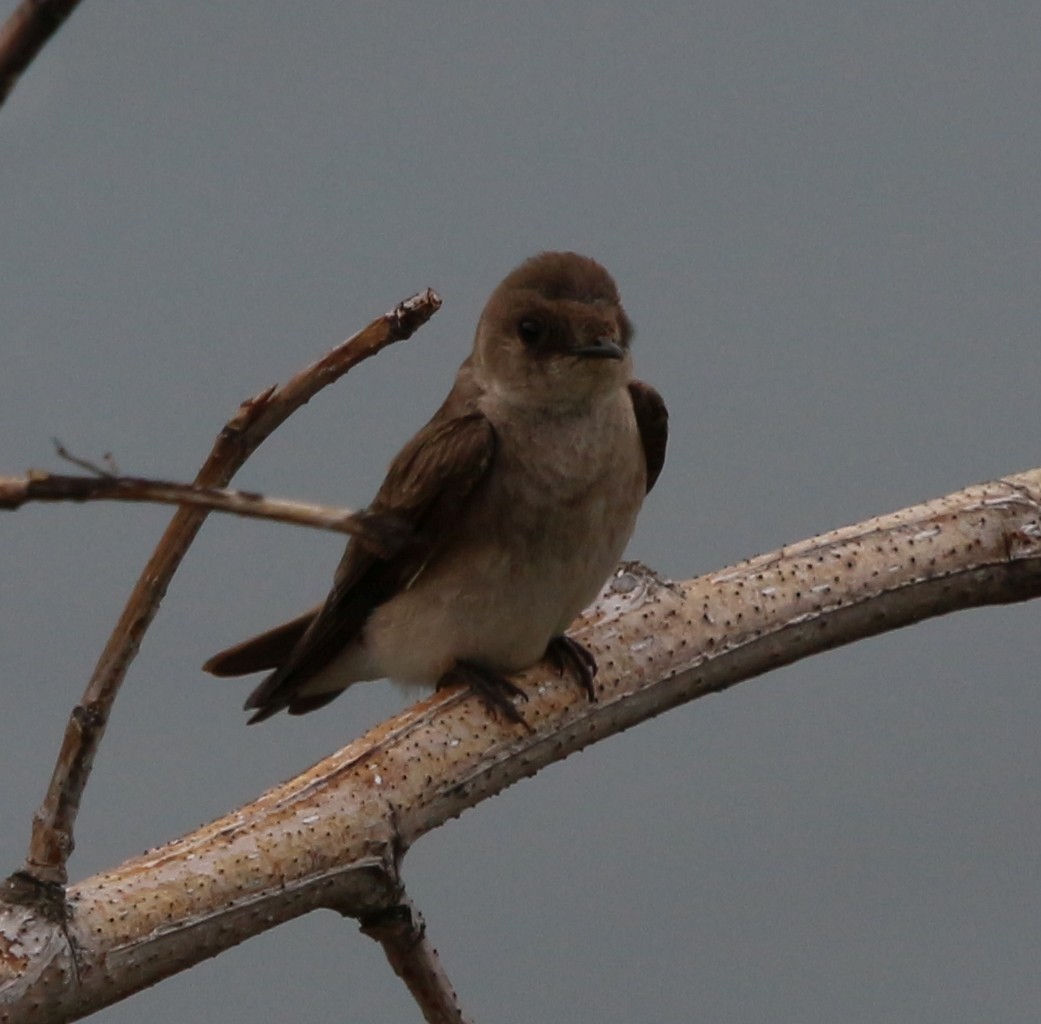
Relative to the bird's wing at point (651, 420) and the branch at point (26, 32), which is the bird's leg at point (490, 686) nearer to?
the bird's wing at point (651, 420)

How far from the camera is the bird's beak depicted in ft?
13.8

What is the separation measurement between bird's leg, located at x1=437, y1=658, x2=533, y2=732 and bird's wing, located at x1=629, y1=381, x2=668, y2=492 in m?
0.71

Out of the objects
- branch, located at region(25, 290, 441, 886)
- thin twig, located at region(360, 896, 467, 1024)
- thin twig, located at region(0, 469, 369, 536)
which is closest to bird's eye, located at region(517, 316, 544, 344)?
branch, located at region(25, 290, 441, 886)

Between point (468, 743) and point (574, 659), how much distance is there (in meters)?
0.41

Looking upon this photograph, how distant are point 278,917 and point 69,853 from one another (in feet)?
1.57

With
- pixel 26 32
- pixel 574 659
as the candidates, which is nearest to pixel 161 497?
pixel 26 32

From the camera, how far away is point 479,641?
169 inches

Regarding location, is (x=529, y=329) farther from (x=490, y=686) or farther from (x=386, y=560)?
(x=490, y=686)

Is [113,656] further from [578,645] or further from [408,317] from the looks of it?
[578,645]

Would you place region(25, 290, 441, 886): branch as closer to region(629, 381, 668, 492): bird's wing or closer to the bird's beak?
the bird's beak

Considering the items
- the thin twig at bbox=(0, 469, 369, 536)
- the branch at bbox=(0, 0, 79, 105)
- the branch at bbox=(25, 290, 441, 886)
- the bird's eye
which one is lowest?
the thin twig at bbox=(0, 469, 369, 536)

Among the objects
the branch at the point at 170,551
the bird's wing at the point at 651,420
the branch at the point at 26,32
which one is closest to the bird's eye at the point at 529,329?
the bird's wing at the point at 651,420

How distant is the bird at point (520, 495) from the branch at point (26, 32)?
2.71 m

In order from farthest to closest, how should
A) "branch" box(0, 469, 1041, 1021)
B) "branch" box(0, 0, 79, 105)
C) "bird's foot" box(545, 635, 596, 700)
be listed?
"bird's foot" box(545, 635, 596, 700) → "branch" box(0, 469, 1041, 1021) → "branch" box(0, 0, 79, 105)
